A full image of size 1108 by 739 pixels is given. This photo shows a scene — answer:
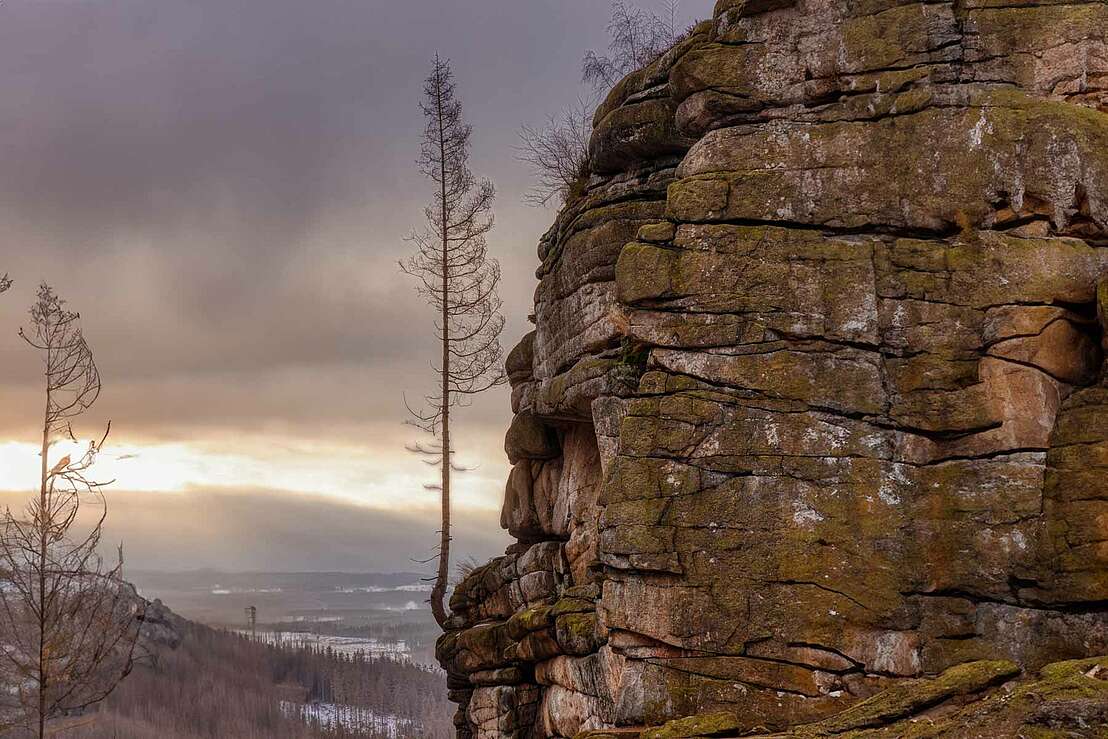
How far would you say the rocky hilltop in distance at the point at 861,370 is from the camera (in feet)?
56.2

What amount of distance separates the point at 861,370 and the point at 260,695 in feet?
280

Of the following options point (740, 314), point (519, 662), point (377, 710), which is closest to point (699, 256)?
point (740, 314)

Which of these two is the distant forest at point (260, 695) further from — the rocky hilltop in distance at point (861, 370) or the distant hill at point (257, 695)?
the rocky hilltop in distance at point (861, 370)

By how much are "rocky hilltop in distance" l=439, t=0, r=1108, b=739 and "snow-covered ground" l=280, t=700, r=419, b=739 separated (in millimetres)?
63830

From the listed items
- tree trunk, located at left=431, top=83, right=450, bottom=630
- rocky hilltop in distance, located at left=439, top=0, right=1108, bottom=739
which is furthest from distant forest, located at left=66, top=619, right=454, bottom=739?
rocky hilltop in distance, located at left=439, top=0, right=1108, bottom=739

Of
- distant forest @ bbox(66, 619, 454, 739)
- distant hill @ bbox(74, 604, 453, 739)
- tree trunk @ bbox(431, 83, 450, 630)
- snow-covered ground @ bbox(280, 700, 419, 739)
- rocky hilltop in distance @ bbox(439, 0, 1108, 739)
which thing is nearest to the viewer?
rocky hilltop in distance @ bbox(439, 0, 1108, 739)

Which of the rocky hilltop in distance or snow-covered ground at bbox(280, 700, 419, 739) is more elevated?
the rocky hilltop in distance

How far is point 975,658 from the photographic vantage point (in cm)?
1677

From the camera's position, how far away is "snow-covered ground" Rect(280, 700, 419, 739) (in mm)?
82188

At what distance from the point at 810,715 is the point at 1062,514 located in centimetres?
527

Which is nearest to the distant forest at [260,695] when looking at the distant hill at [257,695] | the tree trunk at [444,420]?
the distant hill at [257,695]

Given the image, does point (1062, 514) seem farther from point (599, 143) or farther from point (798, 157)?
point (599, 143)

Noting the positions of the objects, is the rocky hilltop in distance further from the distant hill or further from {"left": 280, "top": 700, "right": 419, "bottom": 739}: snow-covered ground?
{"left": 280, "top": 700, "right": 419, "bottom": 739}: snow-covered ground

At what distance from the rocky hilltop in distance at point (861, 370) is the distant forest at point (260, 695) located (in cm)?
4842
